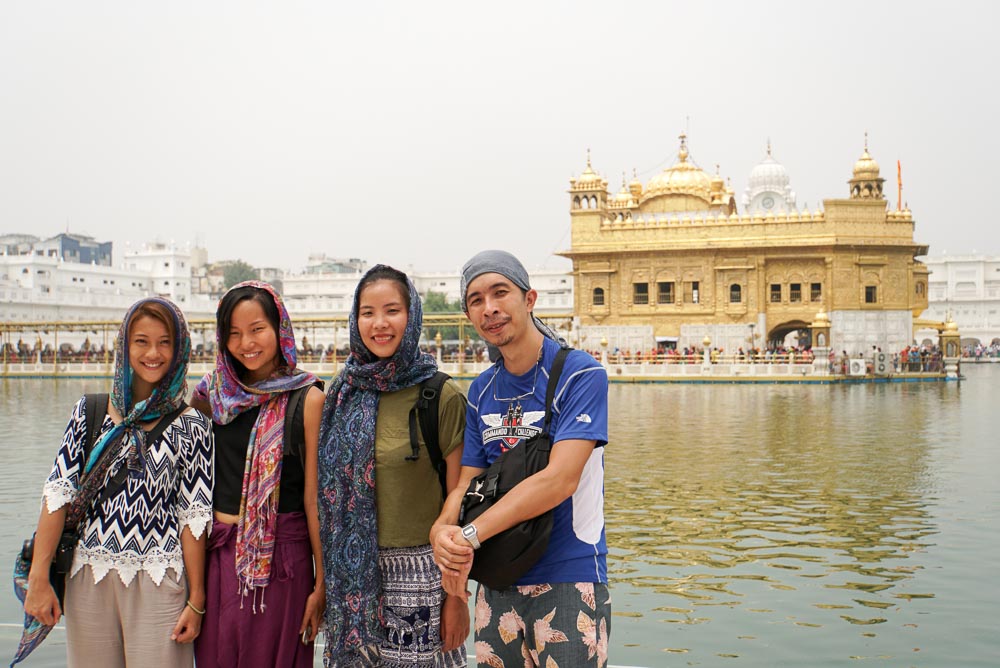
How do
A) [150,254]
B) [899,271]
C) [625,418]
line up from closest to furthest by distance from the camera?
1. [625,418]
2. [899,271]
3. [150,254]

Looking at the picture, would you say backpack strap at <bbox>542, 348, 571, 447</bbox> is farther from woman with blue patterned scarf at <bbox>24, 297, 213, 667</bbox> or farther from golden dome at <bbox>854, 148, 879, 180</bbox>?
golden dome at <bbox>854, 148, 879, 180</bbox>

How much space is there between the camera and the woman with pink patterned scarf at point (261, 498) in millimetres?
3090

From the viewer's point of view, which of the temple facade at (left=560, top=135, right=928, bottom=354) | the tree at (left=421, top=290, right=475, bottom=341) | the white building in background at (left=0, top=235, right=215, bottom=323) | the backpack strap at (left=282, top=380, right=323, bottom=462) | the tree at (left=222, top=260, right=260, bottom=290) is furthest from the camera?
the tree at (left=222, top=260, right=260, bottom=290)

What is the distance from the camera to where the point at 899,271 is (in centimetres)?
3834

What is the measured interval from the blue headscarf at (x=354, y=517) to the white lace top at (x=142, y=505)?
435 millimetres

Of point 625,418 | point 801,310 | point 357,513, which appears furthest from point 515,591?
point 801,310

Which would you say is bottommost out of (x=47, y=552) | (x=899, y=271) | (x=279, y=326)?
(x=47, y=552)

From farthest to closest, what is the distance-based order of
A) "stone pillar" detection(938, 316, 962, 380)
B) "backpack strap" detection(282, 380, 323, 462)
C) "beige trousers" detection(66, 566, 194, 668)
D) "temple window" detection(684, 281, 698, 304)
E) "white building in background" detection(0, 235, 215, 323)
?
1. "white building in background" detection(0, 235, 215, 323)
2. "temple window" detection(684, 281, 698, 304)
3. "stone pillar" detection(938, 316, 962, 380)
4. "backpack strap" detection(282, 380, 323, 462)
5. "beige trousers" detection(66, 566, 194, 668)

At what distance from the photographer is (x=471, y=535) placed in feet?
8.57

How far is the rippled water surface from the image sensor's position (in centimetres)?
486

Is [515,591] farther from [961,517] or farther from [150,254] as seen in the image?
[150,254]

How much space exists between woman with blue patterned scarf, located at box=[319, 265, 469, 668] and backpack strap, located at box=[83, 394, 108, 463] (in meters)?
0.73

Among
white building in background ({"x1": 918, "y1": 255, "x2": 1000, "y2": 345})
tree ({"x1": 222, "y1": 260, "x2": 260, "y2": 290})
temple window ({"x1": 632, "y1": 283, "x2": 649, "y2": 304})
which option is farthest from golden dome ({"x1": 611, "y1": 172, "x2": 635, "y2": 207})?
tree ({"x1": 222, "y1": 260, "x2": 260, "y2": 290})

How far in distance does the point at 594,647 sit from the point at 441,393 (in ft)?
3.08
